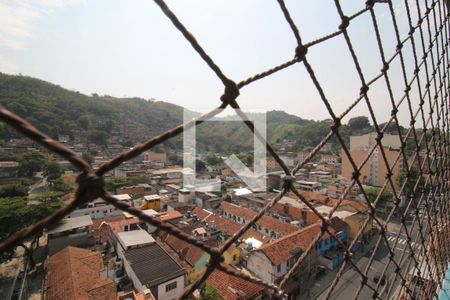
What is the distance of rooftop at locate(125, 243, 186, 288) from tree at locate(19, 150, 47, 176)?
29.9 ft

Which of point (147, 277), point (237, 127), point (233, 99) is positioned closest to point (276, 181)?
point (147, 277)

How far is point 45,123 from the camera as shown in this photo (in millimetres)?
16109

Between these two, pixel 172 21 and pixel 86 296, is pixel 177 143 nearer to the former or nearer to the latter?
pixel 86 296

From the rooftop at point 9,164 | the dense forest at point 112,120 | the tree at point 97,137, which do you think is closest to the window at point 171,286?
the rooftop at point 9,164

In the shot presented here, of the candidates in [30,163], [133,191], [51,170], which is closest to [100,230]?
[133,191]

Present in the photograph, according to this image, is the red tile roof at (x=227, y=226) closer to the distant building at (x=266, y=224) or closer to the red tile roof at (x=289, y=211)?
the distant building at (x=266, y=224)

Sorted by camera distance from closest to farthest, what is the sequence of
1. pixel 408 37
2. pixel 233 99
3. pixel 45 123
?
1. pixel 233 99
2. pixel 408 37
3. pixel 45 123

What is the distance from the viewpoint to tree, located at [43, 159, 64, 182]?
1142cm

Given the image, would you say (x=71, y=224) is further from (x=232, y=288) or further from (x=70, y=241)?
(x=232, y=288)

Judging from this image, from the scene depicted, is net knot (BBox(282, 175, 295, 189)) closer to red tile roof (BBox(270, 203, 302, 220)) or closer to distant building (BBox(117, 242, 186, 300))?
distant building (BBox(117, 242, 186, 300))

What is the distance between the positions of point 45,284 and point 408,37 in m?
6.02

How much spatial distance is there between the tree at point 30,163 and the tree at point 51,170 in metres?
0.56

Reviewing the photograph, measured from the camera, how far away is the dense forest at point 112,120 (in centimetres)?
1733

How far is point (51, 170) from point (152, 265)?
893cm
